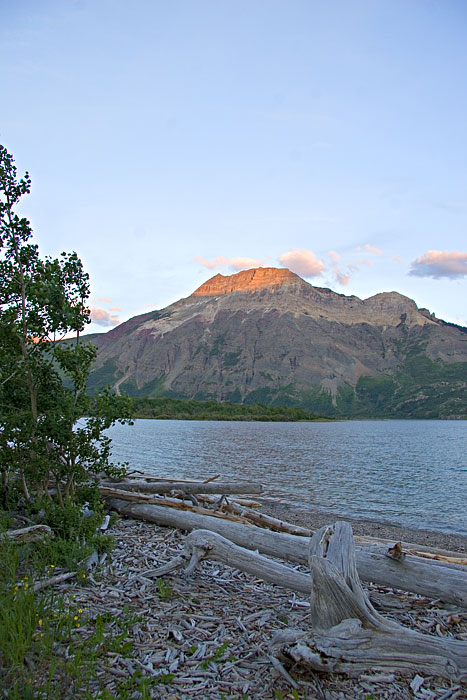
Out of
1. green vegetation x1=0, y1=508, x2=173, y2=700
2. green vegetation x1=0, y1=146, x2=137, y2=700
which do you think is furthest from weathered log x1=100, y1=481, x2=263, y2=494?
green vegetation x1=0, y1=508, x2=173, y2=700

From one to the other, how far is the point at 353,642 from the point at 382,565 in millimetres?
2638

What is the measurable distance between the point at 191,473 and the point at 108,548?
26.2 m

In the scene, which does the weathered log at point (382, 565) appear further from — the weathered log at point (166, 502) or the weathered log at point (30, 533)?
the weathered log at point (30, 533)

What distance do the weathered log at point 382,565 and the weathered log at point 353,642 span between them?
1594 millimetres

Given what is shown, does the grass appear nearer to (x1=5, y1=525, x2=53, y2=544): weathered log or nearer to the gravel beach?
the gravel beach

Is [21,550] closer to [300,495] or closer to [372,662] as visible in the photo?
[372,662]

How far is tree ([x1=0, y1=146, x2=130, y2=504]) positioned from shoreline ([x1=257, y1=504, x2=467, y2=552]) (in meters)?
10.2

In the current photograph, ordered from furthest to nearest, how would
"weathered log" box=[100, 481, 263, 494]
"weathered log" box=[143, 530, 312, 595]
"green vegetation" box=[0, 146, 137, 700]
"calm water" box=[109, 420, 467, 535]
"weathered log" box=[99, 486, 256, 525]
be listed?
"calm water" box=[109, 420, 467, 535] → "weathered log" box=[100, 481, 263, 494] → "weathered log" box=[99, 486, 256, 525] → "green vegetation" box=[0, 146, 137, 700] → "weathered log" box=[143, 530, 312, 595]

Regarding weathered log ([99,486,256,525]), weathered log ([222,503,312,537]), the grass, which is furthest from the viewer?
weathered log ([222,503,312,537])

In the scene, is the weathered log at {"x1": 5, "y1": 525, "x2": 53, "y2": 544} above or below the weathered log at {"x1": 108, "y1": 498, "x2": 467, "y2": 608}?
above

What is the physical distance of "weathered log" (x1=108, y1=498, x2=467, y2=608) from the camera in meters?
7.22

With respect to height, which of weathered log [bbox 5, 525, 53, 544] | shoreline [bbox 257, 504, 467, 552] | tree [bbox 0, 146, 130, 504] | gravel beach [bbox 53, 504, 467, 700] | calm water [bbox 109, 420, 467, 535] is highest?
tree [bbox 0, 146, 130, 504]

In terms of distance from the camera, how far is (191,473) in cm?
3469

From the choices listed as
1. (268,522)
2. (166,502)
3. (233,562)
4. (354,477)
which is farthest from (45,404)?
(354,477)
